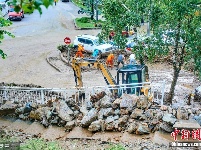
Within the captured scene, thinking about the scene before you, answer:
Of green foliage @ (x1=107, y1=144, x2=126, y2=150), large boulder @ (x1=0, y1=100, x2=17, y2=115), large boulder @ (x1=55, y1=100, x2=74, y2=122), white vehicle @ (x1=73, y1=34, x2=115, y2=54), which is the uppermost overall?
green foliage @ (x1=107, y1=144, x2=126, y2=150)

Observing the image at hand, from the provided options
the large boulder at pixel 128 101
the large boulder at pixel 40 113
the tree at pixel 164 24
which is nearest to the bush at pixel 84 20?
the tree at pixel 164 24

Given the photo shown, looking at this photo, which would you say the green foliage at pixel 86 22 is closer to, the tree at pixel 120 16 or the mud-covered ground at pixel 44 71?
the mud-covered ground at pixel 44 71

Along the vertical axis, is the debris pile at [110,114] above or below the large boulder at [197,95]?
above

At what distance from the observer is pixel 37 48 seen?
3002 cm

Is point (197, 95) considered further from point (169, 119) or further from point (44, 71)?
point (44, 71)

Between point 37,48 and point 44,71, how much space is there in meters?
5.83

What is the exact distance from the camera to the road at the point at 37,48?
23.4m

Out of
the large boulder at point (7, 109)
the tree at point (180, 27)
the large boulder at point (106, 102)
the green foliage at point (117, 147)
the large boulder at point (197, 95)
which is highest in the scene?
the tree at point (180, 27)

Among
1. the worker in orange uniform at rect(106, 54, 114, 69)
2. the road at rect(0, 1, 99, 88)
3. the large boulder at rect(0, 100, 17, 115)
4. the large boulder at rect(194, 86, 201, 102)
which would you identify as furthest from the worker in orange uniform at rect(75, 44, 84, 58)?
the large boulder at rect(0, 100, 17, 115)

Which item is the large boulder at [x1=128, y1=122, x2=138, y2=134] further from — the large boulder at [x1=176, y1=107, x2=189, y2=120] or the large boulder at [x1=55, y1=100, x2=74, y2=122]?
the large boulder at [x1=55, y1=100, x2=74, y2=122]

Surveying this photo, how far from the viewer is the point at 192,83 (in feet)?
72.9

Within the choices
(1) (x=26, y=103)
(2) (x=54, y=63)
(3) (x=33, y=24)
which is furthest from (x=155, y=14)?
(3) (x=33, y=24)

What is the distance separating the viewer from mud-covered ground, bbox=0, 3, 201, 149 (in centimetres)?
2231

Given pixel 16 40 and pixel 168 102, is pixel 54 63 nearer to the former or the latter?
pixel 16 40
